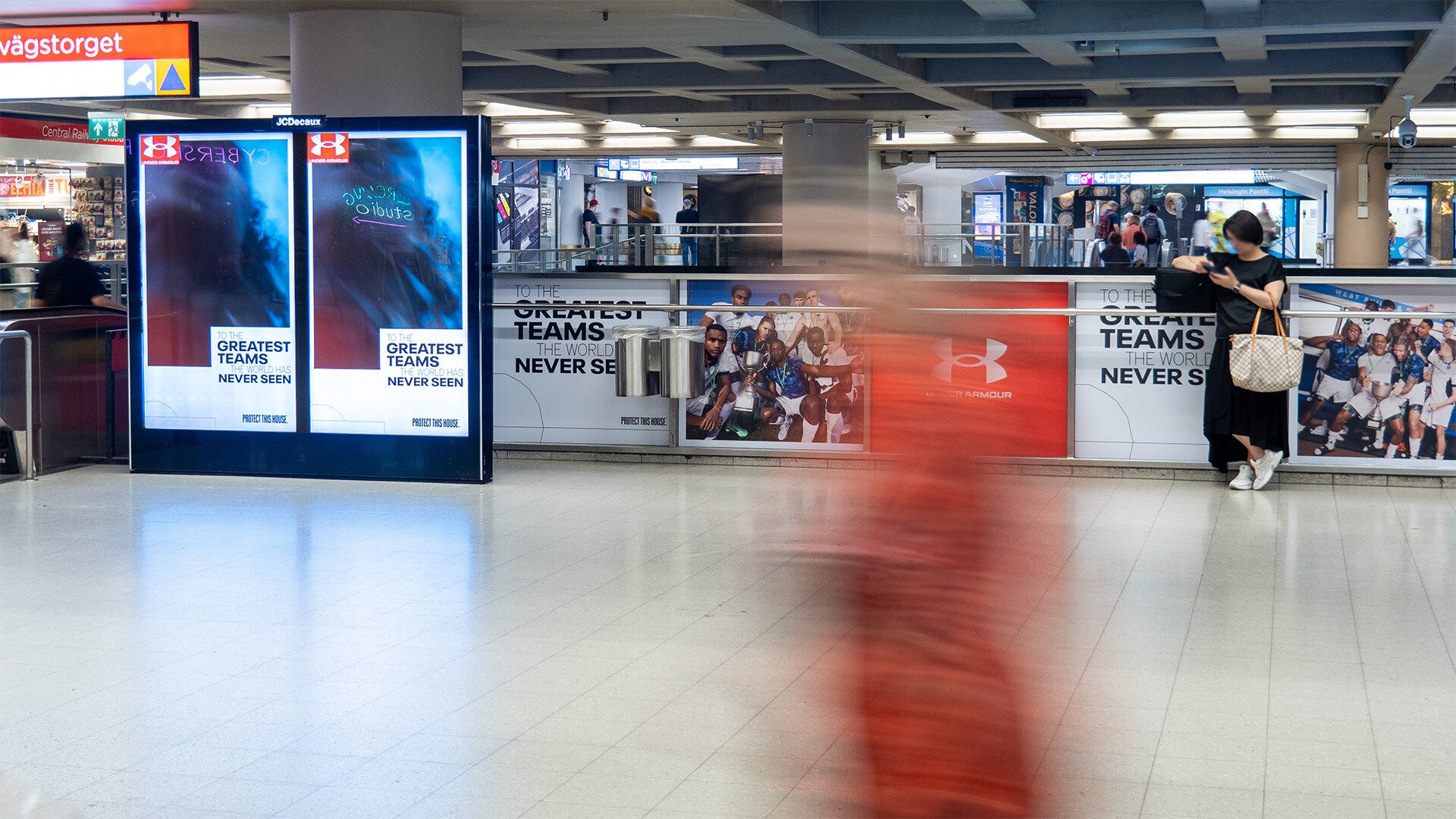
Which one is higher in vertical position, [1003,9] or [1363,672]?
[1003,9]

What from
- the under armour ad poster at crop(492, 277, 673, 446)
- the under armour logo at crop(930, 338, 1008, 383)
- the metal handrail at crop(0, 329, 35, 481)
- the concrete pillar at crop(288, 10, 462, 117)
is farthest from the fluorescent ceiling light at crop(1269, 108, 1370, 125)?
the under armour logo at crop(930, 338, 1008, 383)

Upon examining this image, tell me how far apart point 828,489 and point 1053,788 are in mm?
2046

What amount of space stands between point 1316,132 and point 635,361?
62.1 feet

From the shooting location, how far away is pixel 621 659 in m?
5.59

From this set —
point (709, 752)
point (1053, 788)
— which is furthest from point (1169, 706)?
point (709, 752)

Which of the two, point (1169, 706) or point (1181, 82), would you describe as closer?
point (1169, 706)

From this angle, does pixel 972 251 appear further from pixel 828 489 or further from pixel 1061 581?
pixel 828 489

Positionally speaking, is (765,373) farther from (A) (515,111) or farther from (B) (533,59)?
(A) (515,111)

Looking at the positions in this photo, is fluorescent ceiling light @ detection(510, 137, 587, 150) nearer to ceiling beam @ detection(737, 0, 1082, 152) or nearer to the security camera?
ceiling beam @ detection(737, 0, 1082, 152)

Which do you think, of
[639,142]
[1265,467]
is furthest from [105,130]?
[1265,467]

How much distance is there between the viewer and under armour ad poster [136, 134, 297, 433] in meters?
10.0

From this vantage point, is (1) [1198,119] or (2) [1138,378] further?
(1) [1198,119]

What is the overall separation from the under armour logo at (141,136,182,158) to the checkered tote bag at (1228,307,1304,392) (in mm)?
6759

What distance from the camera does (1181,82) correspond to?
59.7 feet
